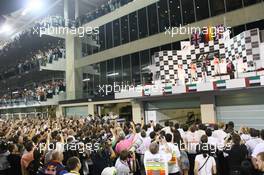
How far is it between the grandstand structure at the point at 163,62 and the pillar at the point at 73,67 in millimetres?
88

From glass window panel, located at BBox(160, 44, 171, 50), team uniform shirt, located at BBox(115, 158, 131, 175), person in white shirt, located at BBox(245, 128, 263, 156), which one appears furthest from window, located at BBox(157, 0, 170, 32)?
team uniform shirt, located at BBox(115, 158, 131, 175)

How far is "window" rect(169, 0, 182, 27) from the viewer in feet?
51.5

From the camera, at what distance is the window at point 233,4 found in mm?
12818

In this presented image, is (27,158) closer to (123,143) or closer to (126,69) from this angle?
(123,143)

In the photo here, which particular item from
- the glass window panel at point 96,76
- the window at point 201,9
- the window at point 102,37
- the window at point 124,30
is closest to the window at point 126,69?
the window at point 124,30

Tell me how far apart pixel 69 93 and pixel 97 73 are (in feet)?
11.1

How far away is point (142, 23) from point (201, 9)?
181 inches

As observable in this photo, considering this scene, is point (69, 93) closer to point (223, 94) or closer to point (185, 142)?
point (223, 94)

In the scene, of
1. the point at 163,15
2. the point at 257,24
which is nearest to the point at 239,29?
the point at 257,24

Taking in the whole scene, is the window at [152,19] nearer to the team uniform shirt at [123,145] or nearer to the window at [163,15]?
the window at [163,15]

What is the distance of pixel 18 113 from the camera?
32625mm

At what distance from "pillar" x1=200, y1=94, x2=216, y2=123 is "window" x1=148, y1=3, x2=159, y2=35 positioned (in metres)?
6.71

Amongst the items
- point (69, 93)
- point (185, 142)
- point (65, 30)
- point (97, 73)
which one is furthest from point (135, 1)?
point (185, 142)

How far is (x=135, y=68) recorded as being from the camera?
60.3 ft
